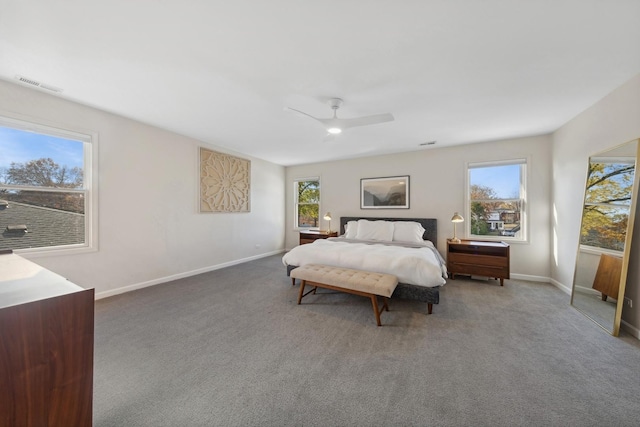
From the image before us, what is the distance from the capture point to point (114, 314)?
2699 millimetres

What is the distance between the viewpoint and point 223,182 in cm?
487

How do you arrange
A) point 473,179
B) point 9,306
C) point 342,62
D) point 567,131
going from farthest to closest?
point 473,179, point 567,131, point 342,62, point 9,306

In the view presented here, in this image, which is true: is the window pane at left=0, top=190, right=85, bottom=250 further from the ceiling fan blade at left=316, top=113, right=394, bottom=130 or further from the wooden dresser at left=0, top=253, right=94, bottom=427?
the ceiling fan blade at left=316, top=113, right=394, bottom=130

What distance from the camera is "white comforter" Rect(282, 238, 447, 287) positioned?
2.79 metres

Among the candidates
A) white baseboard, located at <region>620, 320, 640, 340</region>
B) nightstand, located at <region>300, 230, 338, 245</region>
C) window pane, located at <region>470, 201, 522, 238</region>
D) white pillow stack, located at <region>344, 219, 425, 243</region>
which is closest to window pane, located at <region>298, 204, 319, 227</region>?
nightstand, located at <region>300, 230, 338, 245</region>

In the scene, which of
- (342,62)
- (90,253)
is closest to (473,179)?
(342,62)

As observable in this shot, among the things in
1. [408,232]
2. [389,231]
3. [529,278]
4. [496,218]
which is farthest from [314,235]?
[529,278]

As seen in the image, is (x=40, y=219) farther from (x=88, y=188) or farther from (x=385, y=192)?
(x=385, y=192)

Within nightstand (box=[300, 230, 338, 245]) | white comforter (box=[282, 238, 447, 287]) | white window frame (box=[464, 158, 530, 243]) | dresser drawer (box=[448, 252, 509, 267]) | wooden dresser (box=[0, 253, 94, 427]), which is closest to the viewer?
wooden dresser (box=[0, 253, 94, 427])

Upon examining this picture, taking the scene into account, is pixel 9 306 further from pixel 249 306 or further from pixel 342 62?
pixel 342 62

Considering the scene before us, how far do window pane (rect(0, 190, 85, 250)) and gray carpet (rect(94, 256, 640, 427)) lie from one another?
974 mm

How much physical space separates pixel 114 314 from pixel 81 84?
2.59 metres

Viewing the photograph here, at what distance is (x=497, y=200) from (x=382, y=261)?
296 centimetres

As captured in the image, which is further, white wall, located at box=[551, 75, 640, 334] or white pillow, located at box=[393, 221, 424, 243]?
white pillow, located at box=[393, 221, 424, 243]
